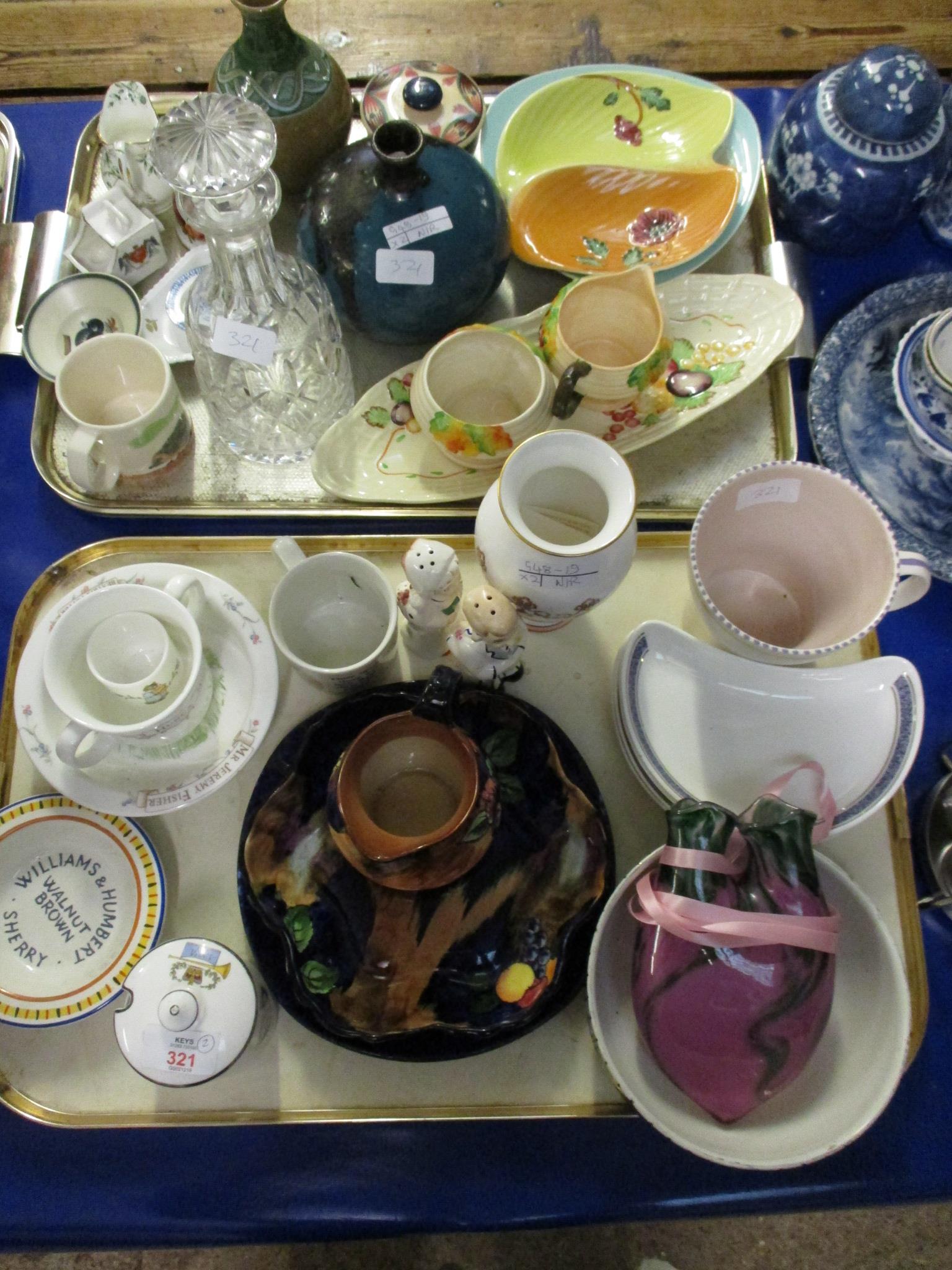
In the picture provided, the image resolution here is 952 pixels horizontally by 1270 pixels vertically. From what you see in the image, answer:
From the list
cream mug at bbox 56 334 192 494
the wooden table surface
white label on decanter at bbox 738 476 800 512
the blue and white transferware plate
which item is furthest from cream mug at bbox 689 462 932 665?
the wooden table surface

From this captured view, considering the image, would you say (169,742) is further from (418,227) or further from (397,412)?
(418,227)

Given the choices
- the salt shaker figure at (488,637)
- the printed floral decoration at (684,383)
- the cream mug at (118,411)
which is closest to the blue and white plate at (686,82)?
the printed floral decoration at (684,383)

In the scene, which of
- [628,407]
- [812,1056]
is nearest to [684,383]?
[628,407]

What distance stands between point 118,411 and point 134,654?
273 mm

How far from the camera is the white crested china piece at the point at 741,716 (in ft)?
2.01

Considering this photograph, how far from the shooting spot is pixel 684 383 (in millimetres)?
754

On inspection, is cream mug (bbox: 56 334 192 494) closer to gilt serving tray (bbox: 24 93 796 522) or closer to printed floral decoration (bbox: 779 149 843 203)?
gilt serving tray (bbox: 24 93 796 522)

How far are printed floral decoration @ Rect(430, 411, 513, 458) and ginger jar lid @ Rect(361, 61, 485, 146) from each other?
1.17 feet

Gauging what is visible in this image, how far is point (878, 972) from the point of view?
0.53 m

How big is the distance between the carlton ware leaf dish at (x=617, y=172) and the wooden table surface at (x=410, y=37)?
0.19 meters

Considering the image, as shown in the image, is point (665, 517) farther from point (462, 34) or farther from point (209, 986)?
point (462, 34)

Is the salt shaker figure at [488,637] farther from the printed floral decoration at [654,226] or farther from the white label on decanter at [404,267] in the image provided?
the printed floral decoration at [654,226]

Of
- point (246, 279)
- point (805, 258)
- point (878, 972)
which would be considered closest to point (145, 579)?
point (246, 279)

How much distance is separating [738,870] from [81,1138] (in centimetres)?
54
